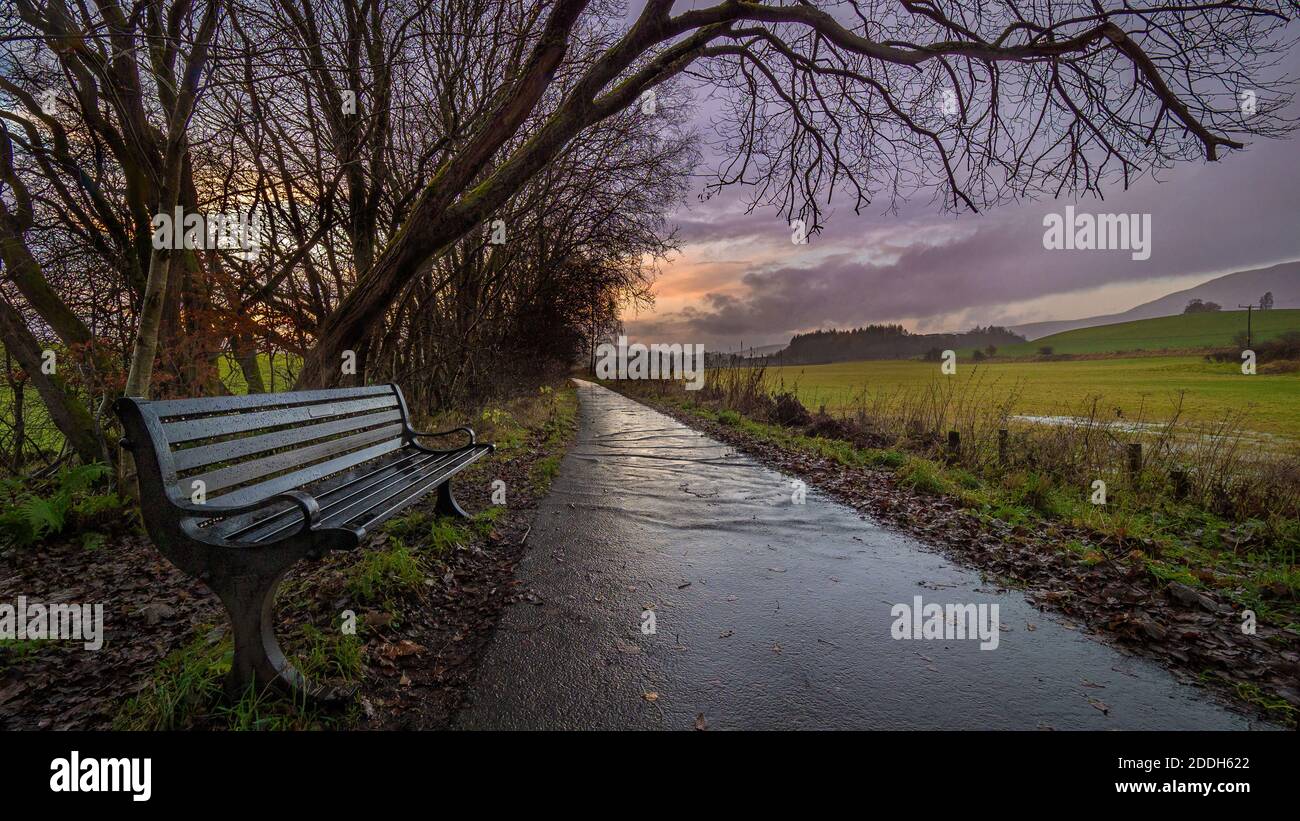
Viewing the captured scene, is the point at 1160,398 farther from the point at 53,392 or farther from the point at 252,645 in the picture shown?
the point at 53,392

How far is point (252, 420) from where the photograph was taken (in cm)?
293

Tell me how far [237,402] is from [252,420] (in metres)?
0.13

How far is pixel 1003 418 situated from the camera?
7977mm

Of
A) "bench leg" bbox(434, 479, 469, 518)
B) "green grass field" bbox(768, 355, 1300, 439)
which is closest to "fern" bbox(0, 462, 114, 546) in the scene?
"bench leg" bbox(434, 479, 469, 518)

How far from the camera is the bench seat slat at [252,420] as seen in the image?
2383mm

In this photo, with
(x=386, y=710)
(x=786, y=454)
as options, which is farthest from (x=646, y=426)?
(x=386, y=710)

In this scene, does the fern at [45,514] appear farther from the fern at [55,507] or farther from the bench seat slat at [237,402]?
the bench seat slat at [237,402]


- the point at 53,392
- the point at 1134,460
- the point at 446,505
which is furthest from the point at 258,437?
the point at 1134,460

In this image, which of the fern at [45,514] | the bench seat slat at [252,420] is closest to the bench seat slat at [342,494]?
the bench seat slat at [252,420]

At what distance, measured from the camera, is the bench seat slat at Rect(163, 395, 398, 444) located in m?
2.38

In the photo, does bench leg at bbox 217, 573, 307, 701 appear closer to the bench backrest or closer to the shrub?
the bench backrest
